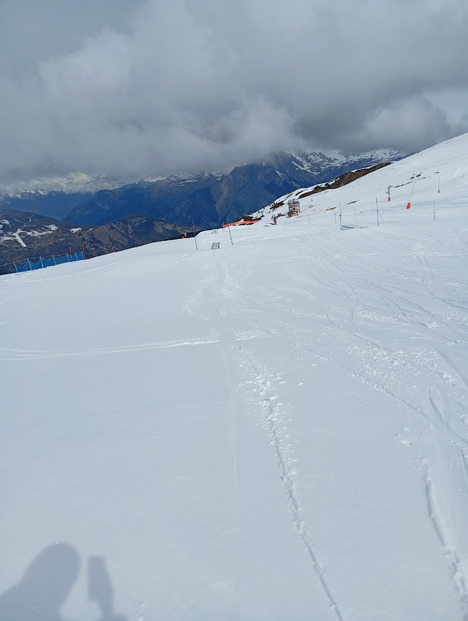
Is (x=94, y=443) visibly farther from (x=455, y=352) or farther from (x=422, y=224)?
(x=422, y=224)

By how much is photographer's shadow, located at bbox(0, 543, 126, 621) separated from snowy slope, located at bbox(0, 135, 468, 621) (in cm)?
1

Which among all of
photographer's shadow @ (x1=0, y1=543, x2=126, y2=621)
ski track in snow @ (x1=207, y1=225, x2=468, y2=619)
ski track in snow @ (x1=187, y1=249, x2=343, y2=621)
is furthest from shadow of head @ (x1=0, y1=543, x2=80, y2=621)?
ski track in snow @ (x1=207, y1=225, x2=468, y2=619)

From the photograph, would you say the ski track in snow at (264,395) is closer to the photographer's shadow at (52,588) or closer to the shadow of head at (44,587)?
the photographer's shadow at (52,588)

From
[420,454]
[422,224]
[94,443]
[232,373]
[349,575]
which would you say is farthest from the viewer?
[422,224]

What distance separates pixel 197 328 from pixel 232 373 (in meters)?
3.30

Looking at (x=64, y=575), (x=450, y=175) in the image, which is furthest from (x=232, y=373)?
(x=450, y=175)

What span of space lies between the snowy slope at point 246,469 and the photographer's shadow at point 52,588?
0.01 meters

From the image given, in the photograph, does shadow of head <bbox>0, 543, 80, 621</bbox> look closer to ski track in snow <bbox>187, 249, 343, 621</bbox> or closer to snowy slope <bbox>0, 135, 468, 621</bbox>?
snowy slope <bbox>0, 135, 468, 621</bbox>

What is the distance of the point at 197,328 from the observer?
373 inches

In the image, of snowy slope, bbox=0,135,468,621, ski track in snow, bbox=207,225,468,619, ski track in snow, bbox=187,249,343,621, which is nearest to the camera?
snowy slope, bbox=0,135,468,621

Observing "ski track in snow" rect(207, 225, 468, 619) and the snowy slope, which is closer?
the snowy slope

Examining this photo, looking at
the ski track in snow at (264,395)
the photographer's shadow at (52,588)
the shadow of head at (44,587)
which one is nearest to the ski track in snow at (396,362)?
the ski track in snow at (264,395)

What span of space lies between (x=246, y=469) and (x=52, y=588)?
6.83ft

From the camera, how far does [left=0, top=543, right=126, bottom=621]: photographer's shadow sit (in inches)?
109
